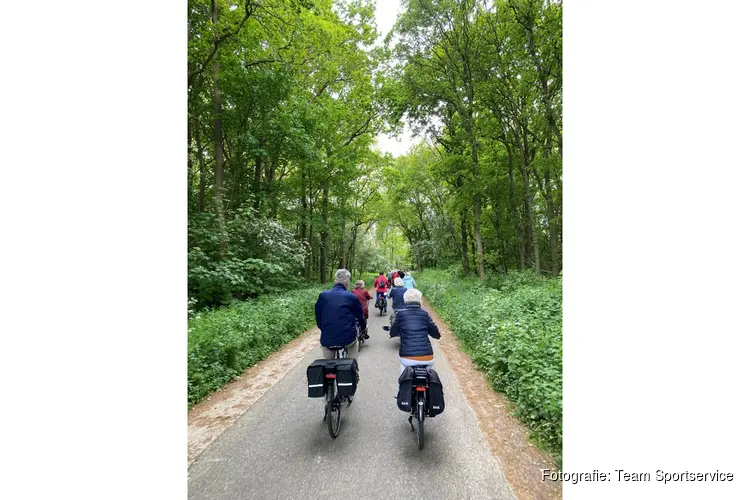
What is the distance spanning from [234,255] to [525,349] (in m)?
8.25

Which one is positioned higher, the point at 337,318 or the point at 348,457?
the point at 337,318

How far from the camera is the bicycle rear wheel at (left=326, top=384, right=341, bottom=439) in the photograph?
342cm

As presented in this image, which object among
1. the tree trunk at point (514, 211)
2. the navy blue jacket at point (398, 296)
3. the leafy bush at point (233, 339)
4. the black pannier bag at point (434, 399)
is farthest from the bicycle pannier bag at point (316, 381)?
the tree trunk at point (514, 211)

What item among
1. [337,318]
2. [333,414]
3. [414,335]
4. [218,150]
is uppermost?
[218,150]

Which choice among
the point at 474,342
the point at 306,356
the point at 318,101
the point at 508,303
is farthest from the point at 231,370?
the point at 318,101

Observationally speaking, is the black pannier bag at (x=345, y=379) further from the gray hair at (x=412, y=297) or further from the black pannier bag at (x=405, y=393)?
the gray hair at (x=412, y=297)

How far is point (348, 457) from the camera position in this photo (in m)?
3.11

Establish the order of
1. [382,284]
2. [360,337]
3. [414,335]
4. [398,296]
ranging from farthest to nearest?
[382,284] < [398,296] < [360,337] < [414,335]

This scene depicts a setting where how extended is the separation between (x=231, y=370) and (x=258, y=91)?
9447 mm

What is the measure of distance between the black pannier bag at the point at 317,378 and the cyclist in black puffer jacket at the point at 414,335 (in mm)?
1005

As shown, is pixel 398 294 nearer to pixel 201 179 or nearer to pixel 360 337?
pixel 360 337

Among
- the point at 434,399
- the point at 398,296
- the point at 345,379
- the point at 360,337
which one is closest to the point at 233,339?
Answer: the point at 360,337

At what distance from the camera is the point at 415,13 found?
1245cm

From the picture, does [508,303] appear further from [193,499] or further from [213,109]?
[213,109]
